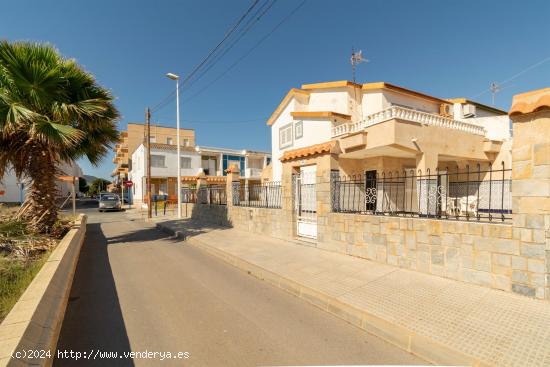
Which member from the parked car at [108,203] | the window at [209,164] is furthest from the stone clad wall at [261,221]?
the window at [209,164]

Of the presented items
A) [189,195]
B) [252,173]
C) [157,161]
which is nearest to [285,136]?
[189,195]

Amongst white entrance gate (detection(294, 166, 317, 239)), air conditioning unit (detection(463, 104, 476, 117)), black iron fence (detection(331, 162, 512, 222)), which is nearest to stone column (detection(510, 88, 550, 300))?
black iron fence (detection(331, 162, 512, 222))

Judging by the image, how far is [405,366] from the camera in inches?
99.6

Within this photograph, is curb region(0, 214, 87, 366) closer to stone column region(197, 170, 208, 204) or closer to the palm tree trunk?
the palm tree trunk

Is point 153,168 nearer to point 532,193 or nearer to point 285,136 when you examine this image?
point 285,136

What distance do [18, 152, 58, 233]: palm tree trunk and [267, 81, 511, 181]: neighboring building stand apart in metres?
7.35

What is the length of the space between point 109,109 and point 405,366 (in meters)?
10.4

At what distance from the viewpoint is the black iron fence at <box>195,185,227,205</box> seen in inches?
472

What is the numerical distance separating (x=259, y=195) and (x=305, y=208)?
8.09ft

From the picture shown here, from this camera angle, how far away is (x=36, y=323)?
2.64 meters

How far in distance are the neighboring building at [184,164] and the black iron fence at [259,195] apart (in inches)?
538

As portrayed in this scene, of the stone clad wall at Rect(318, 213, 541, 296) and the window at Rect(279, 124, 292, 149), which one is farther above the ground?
the window at Rect(279, 124, 292, 149)

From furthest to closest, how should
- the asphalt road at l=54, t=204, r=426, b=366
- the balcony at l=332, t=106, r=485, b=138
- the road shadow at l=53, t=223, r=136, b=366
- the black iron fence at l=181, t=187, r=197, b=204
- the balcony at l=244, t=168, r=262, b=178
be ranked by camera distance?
the balcony at l=244, t=168, r=262, b=178
the black iron fence at l=181, t=187, r=197, b=204
the balcony at l=332, t=106, r=485, b=138
the road shadow at l=53, t=223, r=136, b=366
the asphalt road at l=54, t=204, r=426, b=366

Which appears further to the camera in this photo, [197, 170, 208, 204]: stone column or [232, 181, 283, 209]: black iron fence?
[197, 170, 208, 204]: stone column
